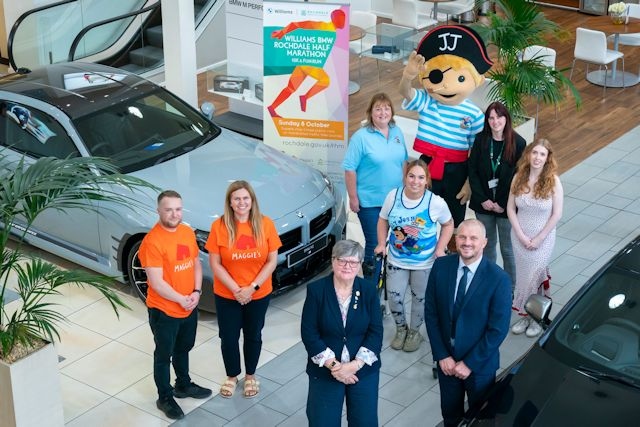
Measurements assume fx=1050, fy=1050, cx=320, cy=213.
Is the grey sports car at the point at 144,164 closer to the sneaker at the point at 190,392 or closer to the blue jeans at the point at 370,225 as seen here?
the blue jeans at the point at 370,225

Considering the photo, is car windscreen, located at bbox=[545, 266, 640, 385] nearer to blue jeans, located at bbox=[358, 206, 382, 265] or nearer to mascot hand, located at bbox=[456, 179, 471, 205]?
mascot hand, located at bbox=[456, 179, 471, 205]

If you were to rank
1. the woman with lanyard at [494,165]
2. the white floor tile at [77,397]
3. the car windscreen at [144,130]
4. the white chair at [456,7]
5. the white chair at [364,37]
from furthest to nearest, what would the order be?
the white chair at [456,7] < the white chair at [364,37] < the car windscreen at [144,130] < the woman with lanyard at [494,165] < the white floor tile at [77,397]

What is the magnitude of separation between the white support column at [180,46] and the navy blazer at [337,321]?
564cm

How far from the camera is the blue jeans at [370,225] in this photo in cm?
823

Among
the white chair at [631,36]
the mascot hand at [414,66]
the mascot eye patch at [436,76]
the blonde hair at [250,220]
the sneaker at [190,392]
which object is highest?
the mascot hand at [414,66]

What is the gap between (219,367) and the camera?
24.8 feet

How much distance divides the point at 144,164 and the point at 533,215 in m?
3.14

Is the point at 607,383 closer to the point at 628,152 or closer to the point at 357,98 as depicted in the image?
the point at 628,152

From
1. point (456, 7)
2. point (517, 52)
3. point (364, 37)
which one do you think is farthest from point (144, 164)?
point (456, 7)

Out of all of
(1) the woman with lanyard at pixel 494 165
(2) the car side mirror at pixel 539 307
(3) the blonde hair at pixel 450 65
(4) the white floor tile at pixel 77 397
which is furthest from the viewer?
(3) the blonde hair at pixel 450 65

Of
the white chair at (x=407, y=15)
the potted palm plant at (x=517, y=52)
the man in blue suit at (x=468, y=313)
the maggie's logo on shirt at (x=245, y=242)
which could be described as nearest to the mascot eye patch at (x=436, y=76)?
the potted palm plant at (x=517, y=52)

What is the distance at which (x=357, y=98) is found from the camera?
13508 mm

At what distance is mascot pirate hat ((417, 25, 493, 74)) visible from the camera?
8.81 meters

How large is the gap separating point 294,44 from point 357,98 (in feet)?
13.7
